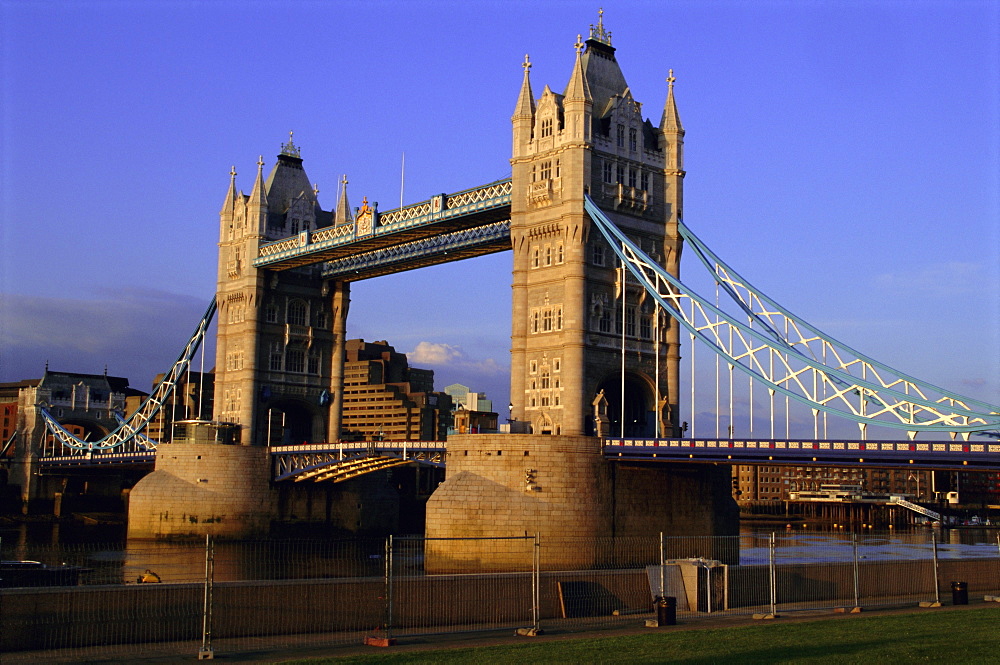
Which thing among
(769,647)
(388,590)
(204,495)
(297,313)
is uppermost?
(297,313)

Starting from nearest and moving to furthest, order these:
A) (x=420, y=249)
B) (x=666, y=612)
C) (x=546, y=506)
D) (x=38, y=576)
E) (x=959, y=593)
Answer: (x=666, y=612) → (x=959, y=593) → (x=38, y=576) → (x=546, y=506) → (x=420, y=249)

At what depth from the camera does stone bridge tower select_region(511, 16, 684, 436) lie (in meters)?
71.8

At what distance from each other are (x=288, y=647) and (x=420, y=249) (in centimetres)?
6890

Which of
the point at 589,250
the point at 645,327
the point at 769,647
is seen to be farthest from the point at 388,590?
the point at 645,327

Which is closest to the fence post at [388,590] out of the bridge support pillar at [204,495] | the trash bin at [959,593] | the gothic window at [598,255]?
the trash bin at [959,593]

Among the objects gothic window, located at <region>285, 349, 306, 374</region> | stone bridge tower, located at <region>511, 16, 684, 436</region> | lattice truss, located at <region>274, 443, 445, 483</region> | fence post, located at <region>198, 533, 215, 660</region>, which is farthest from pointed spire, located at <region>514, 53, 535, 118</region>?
fence post, located at <region>198, 533, 215, 660</region>

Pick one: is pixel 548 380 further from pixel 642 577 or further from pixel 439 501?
pixel 642 577

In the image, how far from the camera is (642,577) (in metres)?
34.0

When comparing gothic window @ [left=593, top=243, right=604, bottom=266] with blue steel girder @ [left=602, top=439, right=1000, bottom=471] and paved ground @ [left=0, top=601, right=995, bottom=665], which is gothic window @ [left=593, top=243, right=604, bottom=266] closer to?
blue steel girder @ [left=602, top=439, right=1000, bottom=471]

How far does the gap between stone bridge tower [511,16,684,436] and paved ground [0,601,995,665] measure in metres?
41.8

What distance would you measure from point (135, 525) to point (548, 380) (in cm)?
3898

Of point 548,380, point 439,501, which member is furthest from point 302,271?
point 439,501

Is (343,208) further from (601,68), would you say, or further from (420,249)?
(601,68)

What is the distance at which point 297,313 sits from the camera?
352 ft
